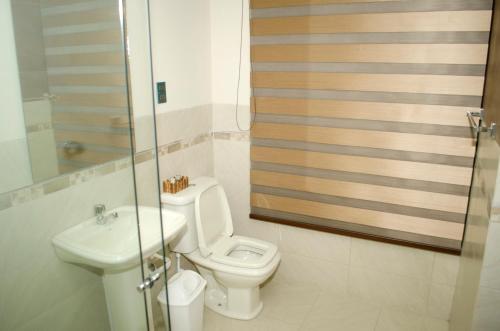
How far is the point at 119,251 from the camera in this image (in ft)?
4.91

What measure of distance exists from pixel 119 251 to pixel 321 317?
1.52m

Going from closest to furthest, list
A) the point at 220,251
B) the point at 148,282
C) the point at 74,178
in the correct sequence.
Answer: the point at 148,282 < the point at 74,178 < the point at 220,251

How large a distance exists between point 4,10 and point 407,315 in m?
2.65

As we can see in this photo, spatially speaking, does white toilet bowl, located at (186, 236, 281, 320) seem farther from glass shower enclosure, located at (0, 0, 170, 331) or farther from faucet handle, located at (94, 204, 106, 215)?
faucet handle, located at (94, 204, 106, 215)

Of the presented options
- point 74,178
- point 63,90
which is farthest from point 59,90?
point 74,178

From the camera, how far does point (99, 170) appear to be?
67.7 inches

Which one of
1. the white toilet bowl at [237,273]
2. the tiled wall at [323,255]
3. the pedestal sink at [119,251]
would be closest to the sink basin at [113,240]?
the pedestal sink at [119,251]

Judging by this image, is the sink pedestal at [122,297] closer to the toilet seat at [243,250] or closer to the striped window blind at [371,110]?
the toilet seat at [243,250]

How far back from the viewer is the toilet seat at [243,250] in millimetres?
2316

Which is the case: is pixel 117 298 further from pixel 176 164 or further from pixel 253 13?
pixel 253 13

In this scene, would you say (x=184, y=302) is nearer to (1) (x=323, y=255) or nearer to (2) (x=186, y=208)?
(2) (x=186, y=208)

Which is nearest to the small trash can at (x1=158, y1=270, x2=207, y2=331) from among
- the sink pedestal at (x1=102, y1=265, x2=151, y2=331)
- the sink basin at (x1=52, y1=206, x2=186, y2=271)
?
the sink pedestal at (x1=102, y1=265, x2=151, y2=331)

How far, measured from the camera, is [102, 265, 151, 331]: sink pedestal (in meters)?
1.64

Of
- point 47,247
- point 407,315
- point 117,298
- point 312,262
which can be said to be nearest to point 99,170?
point 47,247
